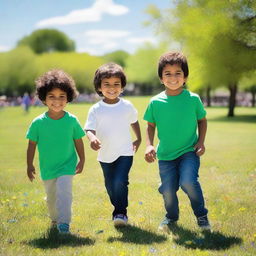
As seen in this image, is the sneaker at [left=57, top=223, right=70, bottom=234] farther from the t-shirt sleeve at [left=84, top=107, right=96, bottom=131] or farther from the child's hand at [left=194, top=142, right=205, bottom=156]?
the child's hand at [left=194, top=142, right=205, bottom=156]

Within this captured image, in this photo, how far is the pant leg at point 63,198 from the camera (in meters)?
4.97

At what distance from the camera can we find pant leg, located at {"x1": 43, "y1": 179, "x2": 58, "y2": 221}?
16.9 feet

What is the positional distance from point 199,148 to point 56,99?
1675 mm

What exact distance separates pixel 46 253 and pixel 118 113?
180 cm

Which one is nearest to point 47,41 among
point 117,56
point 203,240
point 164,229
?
point 117,56

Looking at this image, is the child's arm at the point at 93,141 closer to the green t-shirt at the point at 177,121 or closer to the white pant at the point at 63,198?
the white pant at the point at 63,198

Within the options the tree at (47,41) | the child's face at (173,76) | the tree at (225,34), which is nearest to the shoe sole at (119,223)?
the child's face at (173,76)

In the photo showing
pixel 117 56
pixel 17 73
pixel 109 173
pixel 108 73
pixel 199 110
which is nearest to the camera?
pixel 199 110

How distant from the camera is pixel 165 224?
17.1 feet

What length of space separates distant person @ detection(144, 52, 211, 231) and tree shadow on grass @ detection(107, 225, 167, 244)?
0.77ft

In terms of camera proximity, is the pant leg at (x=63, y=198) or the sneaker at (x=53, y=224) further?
the sneaker at (x=53, y=224)

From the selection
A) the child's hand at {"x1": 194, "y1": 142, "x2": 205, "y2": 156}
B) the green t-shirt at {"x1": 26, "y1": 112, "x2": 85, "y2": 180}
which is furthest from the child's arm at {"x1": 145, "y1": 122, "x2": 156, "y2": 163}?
the green t-shirt at {"x1": 26, "y1": 112, "x2": 85, "y2": 180}

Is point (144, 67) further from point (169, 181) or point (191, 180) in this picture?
point (191, 180)

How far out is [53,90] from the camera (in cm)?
503
